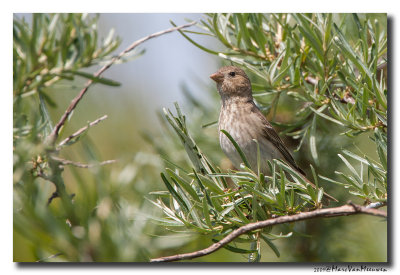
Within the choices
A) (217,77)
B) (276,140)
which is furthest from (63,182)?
(217,77)

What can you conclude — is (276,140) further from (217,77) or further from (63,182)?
(63,182)

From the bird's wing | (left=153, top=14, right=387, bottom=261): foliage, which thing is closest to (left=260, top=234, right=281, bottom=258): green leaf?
(left=153, top=14, right=387, bottom=261): foliage

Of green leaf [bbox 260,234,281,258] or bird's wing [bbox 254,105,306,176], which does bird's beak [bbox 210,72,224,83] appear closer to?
bird's wing [bbox 254,105,306,176]

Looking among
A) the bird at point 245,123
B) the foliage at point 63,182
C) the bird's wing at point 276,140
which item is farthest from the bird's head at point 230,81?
the foliage at point 63,182

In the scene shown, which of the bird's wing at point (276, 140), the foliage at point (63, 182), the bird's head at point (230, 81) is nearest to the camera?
the foliage at point (63, 182)

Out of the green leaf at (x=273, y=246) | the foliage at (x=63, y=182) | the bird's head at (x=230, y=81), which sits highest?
the bird's head at (x=230, y=81)

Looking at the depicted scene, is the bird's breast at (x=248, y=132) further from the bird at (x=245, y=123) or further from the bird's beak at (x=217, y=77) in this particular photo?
the bird's beak at (x=217, y=77)
